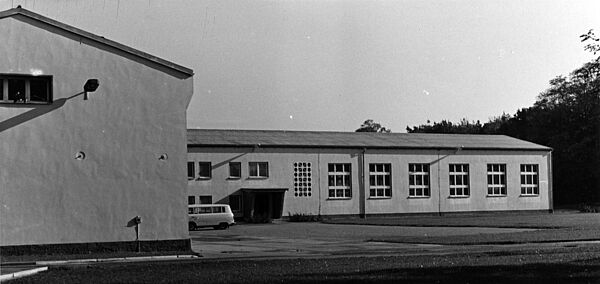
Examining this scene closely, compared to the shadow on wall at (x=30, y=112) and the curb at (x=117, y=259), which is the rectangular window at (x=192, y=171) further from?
the curb at (x=117, y=259)

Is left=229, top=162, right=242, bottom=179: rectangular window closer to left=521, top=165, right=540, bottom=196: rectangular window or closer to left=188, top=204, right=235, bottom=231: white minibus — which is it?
left=188, top=204, right=235, bottom=231: white minibus

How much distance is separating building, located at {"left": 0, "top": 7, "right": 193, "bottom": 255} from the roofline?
33 mm

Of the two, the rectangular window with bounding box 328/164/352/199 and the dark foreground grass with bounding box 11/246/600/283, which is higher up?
the rectangular window with bounding box 328/164/352/199

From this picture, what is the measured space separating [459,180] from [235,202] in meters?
18.4

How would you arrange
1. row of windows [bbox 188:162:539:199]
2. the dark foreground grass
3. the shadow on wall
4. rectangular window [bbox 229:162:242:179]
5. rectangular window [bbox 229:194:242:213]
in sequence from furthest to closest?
row of windows [bbox 188:162:539:199] → rectangular window [bbox 229:162:242:179] → rectangular window [bbox 229:194:242:213] → the shadow on wall → the dark foreground grass

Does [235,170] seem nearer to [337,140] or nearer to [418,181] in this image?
[337,140]

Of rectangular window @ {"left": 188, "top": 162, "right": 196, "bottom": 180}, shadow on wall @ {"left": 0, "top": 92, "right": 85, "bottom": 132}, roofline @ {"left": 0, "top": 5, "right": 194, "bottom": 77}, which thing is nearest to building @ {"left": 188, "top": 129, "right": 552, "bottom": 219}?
rectangular window @ {"left": 188, "top": 162, "right": 196, "bottom": 180}

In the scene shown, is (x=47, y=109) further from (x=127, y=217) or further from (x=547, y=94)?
(x=547, y=94)

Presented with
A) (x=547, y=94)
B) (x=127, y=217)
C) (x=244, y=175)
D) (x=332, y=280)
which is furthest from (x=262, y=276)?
(x=547, y=94)

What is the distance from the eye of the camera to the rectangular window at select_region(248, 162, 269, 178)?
6078 cm

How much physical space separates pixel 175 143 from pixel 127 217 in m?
2.83

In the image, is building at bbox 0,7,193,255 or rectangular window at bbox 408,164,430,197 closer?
building at bbox 0,7,193,255

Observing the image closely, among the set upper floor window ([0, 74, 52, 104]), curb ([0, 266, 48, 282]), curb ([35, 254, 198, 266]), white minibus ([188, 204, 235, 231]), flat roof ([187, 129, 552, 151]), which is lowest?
curb ([35, 254, 198, 266])

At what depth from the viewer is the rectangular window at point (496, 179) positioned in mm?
68625
